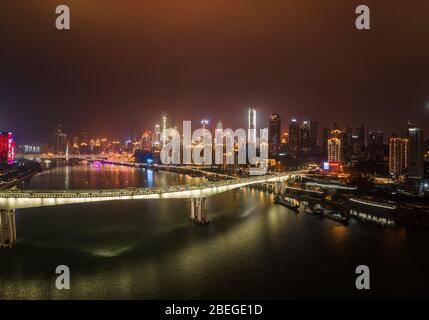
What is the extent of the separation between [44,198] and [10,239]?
4.45ft

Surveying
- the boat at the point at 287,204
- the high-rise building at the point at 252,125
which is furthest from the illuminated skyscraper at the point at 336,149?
the boat at the point at 287,204

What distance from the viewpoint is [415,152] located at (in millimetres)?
25578

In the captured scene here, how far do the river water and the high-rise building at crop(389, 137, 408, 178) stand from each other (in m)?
16.1

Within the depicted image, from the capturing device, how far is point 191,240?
10.9 metres

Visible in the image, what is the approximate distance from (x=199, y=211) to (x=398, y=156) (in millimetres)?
20762

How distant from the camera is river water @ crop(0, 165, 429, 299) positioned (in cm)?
734

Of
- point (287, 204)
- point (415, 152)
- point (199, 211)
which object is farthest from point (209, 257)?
point (415, 152)

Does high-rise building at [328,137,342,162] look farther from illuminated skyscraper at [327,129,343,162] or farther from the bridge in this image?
the bridge

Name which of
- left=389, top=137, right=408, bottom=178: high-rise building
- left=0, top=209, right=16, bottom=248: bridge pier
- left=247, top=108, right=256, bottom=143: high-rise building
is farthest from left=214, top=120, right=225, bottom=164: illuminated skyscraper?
left=0, top=209, right=16, bottom=248: bridge pier

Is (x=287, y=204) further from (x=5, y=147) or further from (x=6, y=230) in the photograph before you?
(x=5, y=147)

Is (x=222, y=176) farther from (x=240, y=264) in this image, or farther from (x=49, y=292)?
(x=49, y=292)

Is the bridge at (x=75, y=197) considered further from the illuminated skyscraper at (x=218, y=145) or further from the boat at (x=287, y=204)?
the illuminated skyscraper at (x=218, y=145)

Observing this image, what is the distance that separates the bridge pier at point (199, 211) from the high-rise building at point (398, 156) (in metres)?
18.5
